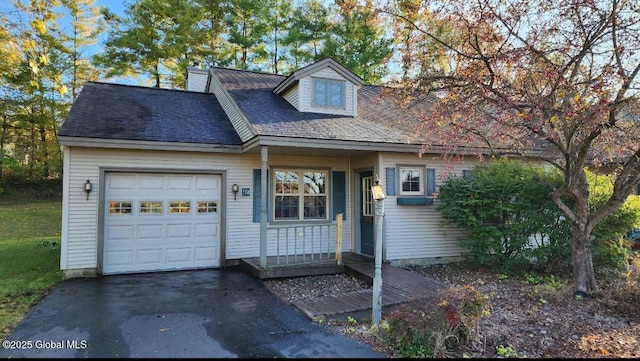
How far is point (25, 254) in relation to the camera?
9102 millimetres

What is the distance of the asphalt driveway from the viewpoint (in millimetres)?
3779

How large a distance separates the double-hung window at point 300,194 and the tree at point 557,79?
11.1ft

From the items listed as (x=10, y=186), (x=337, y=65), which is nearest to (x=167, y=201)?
(x=337, y=65)

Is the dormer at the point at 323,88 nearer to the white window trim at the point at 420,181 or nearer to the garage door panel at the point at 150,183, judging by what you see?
the white window trim at the point at 420,181

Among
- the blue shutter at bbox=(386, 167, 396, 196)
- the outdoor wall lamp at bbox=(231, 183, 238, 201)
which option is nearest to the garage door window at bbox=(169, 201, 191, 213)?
the outdoor wall lamp at bbox=(231, 183, 238, 201)

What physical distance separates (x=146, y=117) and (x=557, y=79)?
7.73 m

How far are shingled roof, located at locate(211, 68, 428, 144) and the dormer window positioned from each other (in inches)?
14.9

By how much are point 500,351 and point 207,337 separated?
3.08m

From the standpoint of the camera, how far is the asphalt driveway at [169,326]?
3779 millimetres

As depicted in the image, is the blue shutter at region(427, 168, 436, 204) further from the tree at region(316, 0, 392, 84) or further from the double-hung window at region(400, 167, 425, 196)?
the tree at region(316, 0, 392, 84)

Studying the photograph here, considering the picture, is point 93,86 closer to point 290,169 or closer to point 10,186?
point 290,169

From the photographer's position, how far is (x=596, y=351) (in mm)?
3775

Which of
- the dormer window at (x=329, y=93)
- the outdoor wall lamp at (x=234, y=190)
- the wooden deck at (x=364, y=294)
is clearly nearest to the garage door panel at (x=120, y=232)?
the outdoor wall lamp at (x=234, y=190)

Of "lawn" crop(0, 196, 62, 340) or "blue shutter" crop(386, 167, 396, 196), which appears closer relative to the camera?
"lawn" crop(0, 196, 62, 340)
